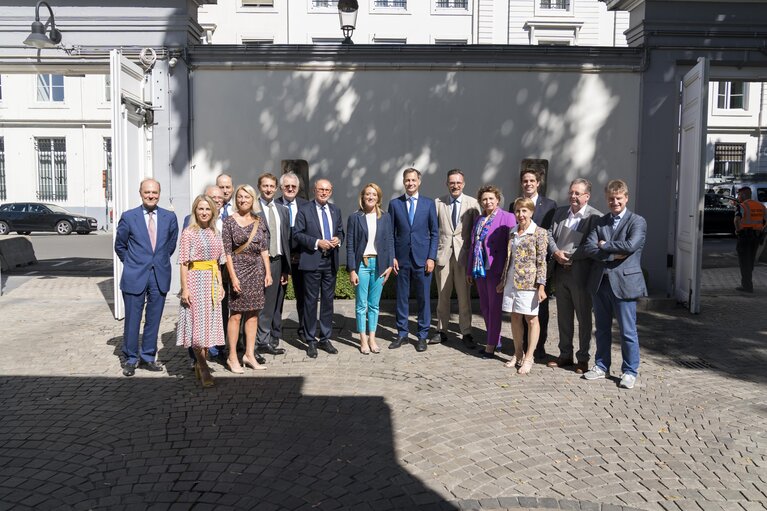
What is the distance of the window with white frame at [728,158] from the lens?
3662cm

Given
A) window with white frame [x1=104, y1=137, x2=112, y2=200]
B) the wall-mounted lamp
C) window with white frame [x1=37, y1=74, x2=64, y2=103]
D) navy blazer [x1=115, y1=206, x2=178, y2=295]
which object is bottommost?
navy blazer [x1=115, y1=206, x2=178, y2=295]

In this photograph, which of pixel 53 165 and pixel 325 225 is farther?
pixel 53 165

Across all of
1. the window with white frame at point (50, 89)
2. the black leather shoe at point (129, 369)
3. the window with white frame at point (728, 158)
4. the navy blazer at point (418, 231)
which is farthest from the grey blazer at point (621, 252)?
the window with white frame at point (50, 89)

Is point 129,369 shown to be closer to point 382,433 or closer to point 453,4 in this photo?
point 382,433

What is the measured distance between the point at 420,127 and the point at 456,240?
404 cm

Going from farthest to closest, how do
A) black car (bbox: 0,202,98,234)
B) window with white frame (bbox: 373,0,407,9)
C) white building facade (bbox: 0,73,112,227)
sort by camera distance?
white building facade (bbox: 0,73,112,227) → window with white frame (bbox: 373,0,407,9) → black car (bbox: 0,202,98,234)

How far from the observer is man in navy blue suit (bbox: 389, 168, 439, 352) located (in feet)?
25.7

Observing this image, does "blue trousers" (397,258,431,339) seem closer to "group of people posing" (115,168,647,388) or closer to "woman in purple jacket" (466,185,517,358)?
"group of people posing" (115,168,647,388)

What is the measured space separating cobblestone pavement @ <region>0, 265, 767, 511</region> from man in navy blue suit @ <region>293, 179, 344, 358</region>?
13.4 inches

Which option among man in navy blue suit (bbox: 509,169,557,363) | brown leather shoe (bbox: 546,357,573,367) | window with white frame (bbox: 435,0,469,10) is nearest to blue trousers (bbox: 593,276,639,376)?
brown leather shoe (bbox: 546,357,573,367)

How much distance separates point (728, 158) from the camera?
36938mm

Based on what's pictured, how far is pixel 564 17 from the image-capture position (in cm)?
3297

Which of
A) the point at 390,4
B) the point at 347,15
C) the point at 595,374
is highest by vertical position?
the point at 390,4

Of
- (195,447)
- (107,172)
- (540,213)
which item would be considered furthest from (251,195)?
(107,172)
